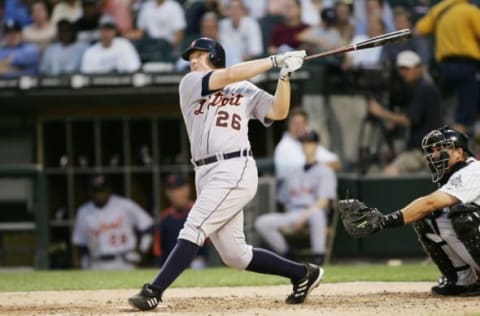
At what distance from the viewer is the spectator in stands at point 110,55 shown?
502 inches

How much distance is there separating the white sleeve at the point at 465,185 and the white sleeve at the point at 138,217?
5963 mm

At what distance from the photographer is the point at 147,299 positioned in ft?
21.0

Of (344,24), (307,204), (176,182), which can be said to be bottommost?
(307,204)

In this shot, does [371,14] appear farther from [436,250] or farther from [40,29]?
[436,250]

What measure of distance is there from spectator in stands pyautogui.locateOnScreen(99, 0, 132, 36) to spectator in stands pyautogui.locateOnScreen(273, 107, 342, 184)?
2818 millimetres

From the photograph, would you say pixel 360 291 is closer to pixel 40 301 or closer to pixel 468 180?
pixel 468 180

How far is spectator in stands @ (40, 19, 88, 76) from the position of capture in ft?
42.8

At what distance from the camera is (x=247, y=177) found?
6.57 meters

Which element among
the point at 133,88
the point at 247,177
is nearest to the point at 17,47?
the point at 133,88

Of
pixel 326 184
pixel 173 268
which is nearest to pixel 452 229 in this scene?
pixel 173 268

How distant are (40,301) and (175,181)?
4.07 meters

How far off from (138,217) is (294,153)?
1.84m

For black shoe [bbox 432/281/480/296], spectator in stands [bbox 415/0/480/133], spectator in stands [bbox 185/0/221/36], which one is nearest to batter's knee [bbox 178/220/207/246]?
black shoe [bbox 432/281/480/296]

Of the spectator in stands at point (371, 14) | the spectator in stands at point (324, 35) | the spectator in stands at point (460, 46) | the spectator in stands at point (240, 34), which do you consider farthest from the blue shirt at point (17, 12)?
the spectator in stands at point (460, 46)
